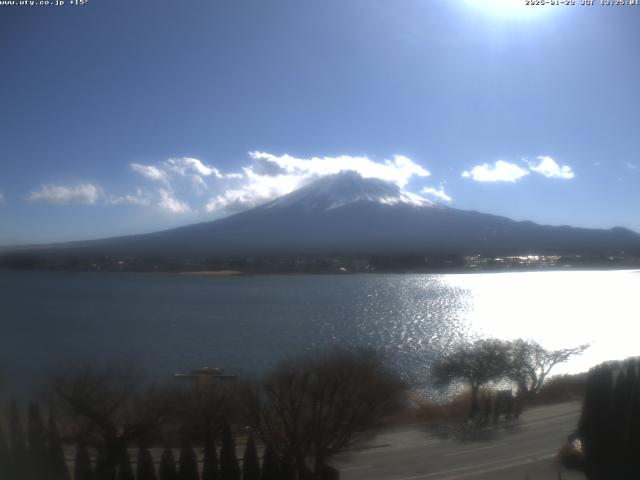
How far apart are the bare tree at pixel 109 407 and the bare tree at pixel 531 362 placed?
7.61 ft

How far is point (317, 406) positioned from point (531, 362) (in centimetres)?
172

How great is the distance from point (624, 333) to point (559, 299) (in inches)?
126

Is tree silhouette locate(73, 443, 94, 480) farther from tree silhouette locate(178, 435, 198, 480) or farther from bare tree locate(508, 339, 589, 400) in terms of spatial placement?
bare tree locate(508, 339, 589, 400)

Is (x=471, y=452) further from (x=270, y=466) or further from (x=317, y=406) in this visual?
(x=270, y=466)

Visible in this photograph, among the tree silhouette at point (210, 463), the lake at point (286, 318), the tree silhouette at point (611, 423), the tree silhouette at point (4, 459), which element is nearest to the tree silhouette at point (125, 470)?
the tree silhouette at point (210, 463)

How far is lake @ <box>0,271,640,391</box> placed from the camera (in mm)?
4680

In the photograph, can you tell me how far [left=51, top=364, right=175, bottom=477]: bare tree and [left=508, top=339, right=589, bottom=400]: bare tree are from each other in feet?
7.61

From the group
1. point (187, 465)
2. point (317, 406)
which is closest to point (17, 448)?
point (187, 465)

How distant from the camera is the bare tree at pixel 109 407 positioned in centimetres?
289

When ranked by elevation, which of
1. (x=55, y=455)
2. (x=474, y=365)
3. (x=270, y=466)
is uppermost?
(x=474, y=365)

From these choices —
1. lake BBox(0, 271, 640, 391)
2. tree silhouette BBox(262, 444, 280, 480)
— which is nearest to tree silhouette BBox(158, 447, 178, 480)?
tree silhouette BBox(262, 444, 280, 480)

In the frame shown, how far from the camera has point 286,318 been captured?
23.4 feet

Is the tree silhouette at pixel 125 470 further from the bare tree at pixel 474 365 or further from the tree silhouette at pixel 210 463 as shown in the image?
the bare tree at pixel 474 365

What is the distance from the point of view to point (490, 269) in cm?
951
